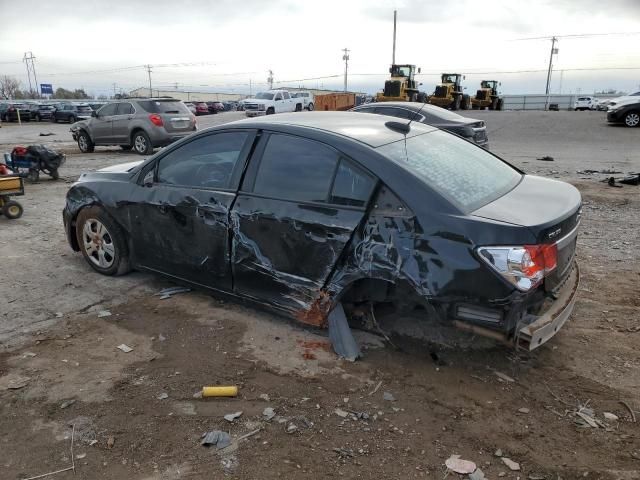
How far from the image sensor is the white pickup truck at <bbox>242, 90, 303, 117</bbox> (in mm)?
37438

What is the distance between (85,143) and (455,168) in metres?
16.5

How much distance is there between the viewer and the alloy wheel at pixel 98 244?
4832mm

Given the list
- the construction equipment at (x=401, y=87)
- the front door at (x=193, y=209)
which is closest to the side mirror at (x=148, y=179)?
the front door at (x=193, y=209)

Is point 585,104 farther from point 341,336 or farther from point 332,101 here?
point 341,336

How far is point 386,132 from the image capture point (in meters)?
3.76

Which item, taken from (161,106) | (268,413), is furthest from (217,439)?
(161,106)

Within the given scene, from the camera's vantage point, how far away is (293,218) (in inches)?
138

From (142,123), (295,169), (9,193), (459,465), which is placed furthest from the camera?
(142,123)

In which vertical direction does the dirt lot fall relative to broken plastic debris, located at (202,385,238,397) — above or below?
below

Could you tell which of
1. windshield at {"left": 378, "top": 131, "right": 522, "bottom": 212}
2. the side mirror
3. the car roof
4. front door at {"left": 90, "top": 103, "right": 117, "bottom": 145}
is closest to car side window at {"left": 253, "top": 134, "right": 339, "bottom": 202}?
the car roof

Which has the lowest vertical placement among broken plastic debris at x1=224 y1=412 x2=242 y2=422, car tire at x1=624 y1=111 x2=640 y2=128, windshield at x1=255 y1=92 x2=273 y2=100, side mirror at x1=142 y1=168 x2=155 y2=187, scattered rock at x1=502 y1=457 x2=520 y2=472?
scattered rock at x1=502 y1=457 x2=520 y2=472

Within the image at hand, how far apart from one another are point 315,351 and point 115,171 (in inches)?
110

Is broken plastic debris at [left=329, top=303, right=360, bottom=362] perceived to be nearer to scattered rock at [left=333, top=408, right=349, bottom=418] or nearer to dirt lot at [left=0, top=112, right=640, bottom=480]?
dirt lot at [left=0, top=112, right=640, bottom=480]

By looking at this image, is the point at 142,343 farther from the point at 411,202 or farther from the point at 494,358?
the point at 494,358
